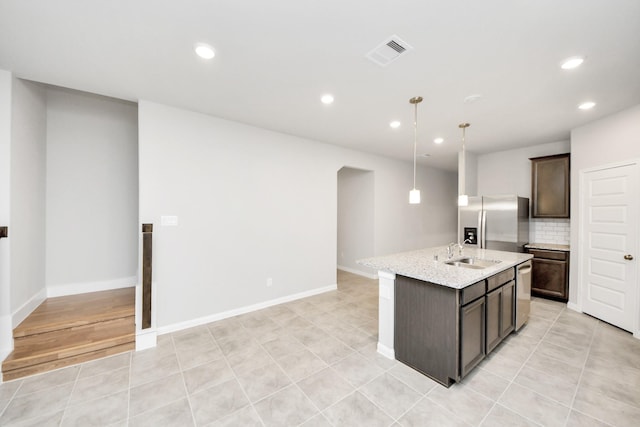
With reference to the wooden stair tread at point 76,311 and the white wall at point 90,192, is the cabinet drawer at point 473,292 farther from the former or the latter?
the white wall at point 90,192

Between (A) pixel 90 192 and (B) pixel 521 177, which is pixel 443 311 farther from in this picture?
(A) pixel 90 192

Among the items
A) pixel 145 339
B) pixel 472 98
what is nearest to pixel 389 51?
pixel 472 98

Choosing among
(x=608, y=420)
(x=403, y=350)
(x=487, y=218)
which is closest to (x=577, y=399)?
Result: (x=608, y=420)

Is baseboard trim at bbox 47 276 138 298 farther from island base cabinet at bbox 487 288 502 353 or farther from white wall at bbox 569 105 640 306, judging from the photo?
white wall at bbox 569 105 640 306

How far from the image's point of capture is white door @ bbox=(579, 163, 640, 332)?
3156mm

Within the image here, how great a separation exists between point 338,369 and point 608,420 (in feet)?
6.49

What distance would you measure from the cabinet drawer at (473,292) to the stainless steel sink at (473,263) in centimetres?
46

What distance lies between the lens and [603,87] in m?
2.63

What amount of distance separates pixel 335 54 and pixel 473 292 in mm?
2372

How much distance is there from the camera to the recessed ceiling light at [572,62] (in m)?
2.12

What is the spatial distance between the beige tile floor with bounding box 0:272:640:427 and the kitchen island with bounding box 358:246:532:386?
0.16m

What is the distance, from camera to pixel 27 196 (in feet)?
9.09

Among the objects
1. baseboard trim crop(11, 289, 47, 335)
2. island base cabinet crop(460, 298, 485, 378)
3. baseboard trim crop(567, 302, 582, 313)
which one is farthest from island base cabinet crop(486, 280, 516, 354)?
baseboard trim crop(11, 289, 47, 335)

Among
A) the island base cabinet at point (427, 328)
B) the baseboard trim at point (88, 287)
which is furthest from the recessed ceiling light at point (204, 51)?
the baseboard trim at point (88, 287)
